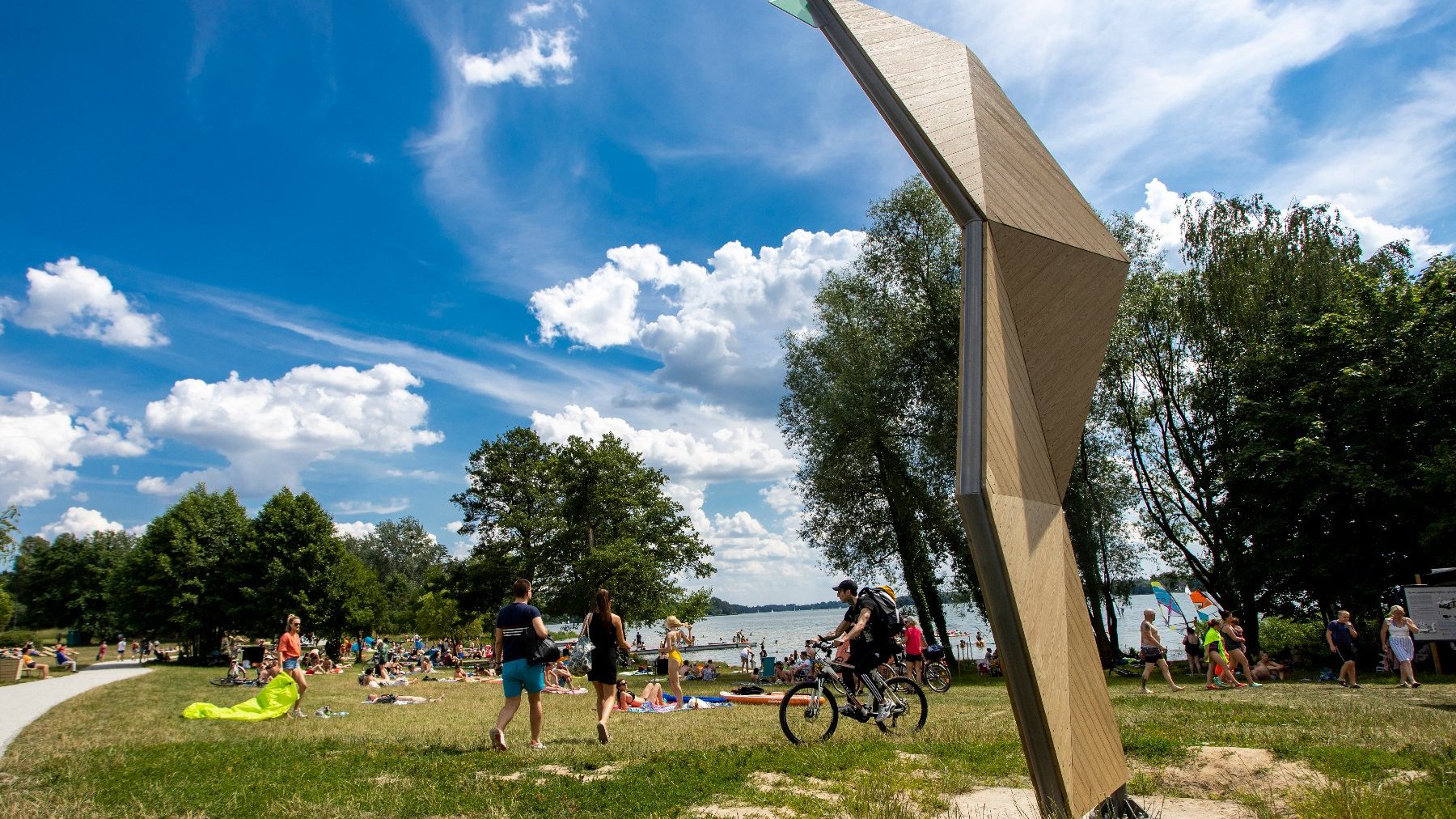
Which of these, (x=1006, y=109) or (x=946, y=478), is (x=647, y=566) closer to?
(x=946, y=478)

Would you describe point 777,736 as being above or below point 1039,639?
below

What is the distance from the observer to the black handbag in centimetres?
857

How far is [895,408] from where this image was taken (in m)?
27.0

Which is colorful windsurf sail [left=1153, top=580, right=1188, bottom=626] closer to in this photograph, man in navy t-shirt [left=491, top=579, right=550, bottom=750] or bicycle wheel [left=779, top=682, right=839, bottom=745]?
bicycle wheel [left=779, top=682, right=839, bottom=745]

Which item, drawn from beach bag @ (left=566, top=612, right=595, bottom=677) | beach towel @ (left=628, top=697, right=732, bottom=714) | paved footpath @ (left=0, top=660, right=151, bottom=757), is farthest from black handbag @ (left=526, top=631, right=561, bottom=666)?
beach bag @ (left=566, top=612, right=595, bottom=677)

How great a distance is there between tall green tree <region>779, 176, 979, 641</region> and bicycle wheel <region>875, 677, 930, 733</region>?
15.7 meters

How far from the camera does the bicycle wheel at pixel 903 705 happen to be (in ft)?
29.9

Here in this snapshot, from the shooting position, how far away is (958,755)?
7.38m

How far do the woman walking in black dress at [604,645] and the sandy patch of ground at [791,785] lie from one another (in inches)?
120

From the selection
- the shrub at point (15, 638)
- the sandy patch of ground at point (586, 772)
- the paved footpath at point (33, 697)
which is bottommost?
the shrub at point (15, 638)

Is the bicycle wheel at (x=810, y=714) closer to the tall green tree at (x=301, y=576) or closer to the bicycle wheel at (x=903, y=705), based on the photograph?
the bicycle wheel at (x=903, y=705)

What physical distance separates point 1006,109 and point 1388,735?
7.04 meters

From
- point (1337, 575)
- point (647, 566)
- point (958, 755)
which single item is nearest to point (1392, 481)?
point (1337, 575)

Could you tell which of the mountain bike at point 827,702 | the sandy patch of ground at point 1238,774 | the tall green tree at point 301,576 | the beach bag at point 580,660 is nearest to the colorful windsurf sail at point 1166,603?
the mountain bike at point 827,702
